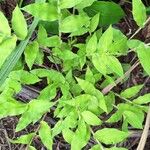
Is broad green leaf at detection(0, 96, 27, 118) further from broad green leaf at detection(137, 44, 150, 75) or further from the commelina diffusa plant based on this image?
broad green leaf at detection(137, 44, 150, 75)

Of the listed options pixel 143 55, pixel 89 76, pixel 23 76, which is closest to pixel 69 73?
pixel 89 76

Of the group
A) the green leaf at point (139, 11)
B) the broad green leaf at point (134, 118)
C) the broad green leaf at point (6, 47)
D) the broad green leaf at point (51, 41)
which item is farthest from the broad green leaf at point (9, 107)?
the green leaf at point (139, 11)

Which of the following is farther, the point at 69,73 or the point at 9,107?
the point at 69,73

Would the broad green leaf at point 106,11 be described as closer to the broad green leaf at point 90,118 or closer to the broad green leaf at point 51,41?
the broad green leaf at point 51,41

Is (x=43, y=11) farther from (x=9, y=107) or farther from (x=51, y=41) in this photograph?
(x=9, y=107)

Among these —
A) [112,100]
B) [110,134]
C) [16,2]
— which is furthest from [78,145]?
[16,2]

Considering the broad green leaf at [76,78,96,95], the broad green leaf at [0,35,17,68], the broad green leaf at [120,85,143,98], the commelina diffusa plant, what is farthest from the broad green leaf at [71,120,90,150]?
the broad green leaf at [0,35,17,68]
